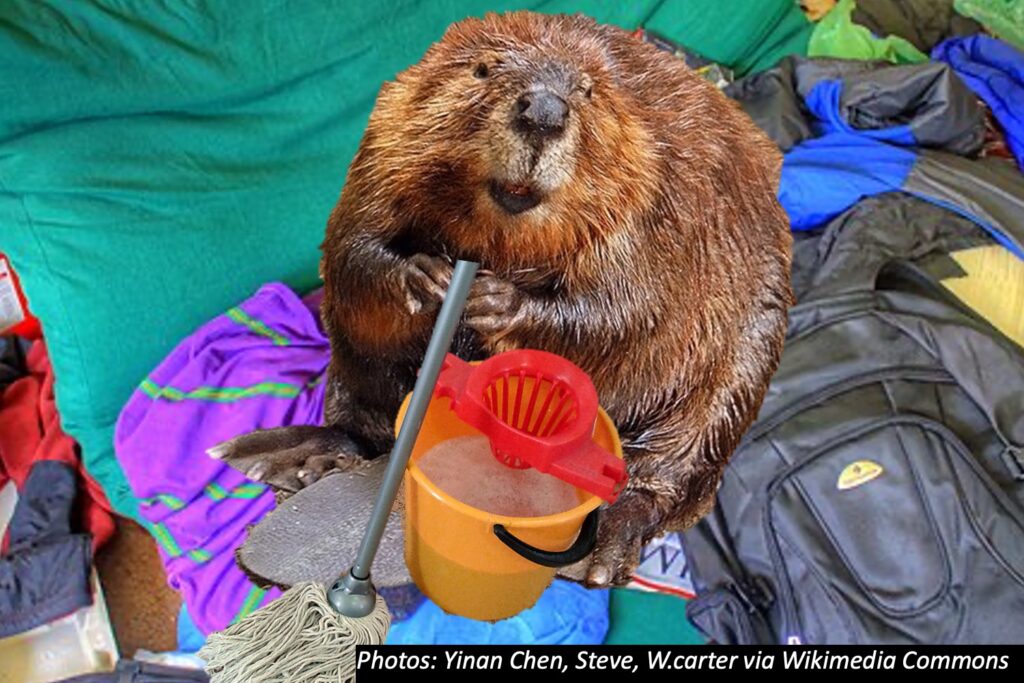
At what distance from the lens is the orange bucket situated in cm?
58

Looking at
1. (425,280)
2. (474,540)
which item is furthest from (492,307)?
(474,540)

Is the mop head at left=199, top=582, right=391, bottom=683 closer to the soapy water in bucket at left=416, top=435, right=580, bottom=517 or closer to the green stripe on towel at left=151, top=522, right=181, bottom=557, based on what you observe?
the soapy water in bucket at left=416, top=435, right=580, bottom=517

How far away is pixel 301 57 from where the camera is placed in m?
0.91

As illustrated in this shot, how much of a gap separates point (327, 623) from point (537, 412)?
20cm

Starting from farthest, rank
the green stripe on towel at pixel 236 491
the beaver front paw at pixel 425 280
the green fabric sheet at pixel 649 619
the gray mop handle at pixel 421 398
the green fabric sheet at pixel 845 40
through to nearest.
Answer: the green fabric sheet at pixel 845 40
the green fabric sheet at pixel 649 619
the green stripe on towel at pixel 236 491
the beaver front paw at pixel 425 280
the gray mop handle at pixel 421 398

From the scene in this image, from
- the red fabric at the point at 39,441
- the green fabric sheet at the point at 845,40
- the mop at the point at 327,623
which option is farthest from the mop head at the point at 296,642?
the green fabric sheet at the point at 845,40

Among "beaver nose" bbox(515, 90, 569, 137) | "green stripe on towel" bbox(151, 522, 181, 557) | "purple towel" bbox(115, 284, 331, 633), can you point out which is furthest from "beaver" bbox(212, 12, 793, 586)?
"green stripe on towel" bbox(151, 522, 181, 557)

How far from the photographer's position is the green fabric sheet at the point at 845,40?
1190mm

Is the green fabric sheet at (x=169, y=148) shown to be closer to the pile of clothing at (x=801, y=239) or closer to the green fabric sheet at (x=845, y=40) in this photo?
the pile of clothing at (x=801, y=239)

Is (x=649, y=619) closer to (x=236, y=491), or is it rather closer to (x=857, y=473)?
(x=857, y=473)

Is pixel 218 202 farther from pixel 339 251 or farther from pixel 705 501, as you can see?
pixel 705 501

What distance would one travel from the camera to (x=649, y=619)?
3.26 feet

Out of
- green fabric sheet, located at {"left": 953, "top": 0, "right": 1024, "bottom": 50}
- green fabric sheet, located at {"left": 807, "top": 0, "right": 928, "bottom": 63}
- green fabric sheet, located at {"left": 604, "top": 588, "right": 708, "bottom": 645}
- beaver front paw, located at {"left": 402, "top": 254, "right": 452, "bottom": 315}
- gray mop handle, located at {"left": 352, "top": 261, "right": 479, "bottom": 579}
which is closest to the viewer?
gray mop handle, located at {"left": 352, "top": 261, "right": 479, "bottom": 579}

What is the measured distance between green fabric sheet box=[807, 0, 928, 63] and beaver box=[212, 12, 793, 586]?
1.53 ft
